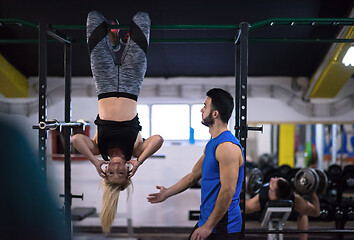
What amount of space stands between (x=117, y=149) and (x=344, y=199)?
3.69 m

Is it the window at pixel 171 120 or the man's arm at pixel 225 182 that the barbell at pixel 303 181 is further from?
the man's arm at pixel 225 182

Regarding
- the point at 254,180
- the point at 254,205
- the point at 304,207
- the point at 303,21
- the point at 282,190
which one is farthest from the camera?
the point at 254,180

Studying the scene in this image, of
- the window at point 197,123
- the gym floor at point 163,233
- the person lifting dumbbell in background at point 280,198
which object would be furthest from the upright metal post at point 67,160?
the window at point 197,123

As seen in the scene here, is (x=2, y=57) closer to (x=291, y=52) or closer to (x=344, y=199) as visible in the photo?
(x=291, y=52)

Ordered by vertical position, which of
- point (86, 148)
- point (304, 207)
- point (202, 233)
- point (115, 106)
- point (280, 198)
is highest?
point (115, 106)

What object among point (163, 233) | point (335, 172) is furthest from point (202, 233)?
point (335, 172)

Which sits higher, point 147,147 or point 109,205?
point 147,147

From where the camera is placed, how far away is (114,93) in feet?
8.27

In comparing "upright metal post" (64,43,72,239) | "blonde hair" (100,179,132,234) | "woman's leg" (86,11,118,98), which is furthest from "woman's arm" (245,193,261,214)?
"woman's leg" (86,11,118,98)

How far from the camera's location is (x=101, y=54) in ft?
8.04

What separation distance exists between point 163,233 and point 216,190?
12.8 ft

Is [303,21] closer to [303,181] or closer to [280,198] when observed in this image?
[280,198]

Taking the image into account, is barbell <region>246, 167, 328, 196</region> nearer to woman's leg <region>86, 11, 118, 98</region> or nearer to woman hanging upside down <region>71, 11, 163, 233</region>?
woman hanging upside down <region>71, 11, 163, 233</region>

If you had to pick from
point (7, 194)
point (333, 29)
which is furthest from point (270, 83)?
point (7, 194)
